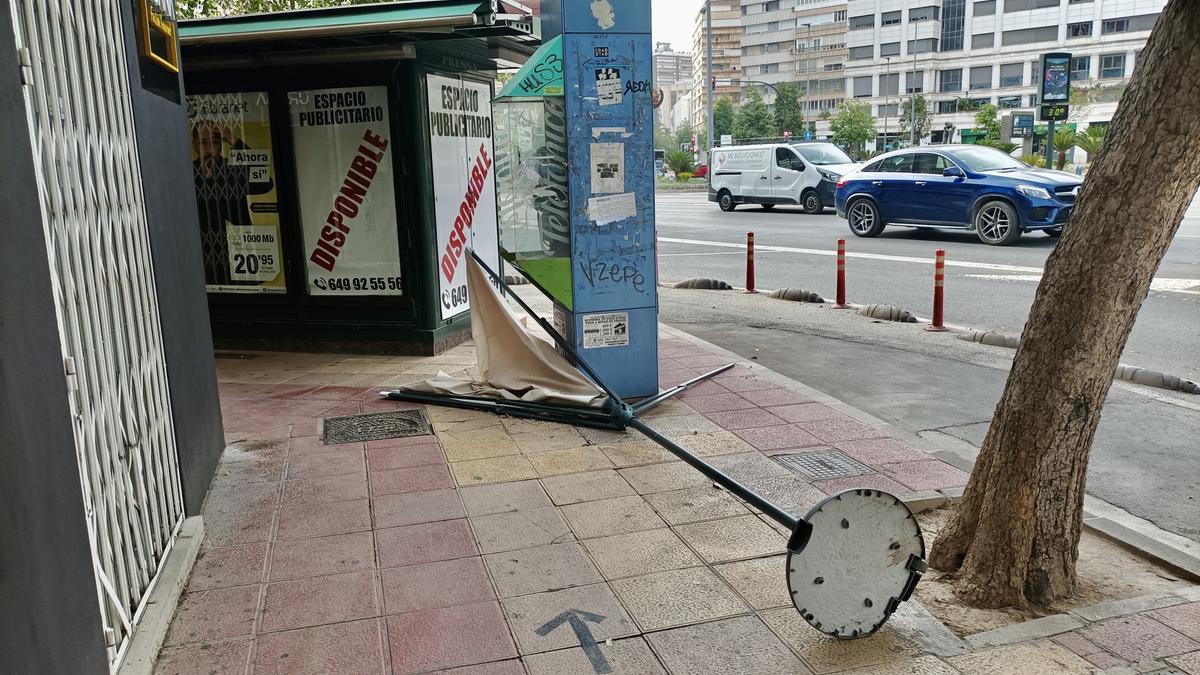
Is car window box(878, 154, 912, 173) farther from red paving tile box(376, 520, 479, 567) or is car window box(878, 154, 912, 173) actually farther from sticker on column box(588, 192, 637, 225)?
red paving tile box(376, 520, 479, 567)

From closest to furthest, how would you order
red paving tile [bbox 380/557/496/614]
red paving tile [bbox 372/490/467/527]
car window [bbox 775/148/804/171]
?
red paving tile [bbox 380/557/496/614] < red paving tile [bbox 372/490/467/527] < car window [bbox 775/148/804/171]

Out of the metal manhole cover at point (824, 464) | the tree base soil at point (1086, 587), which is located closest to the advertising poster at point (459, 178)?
the metal manhole cover at point (824, 464)

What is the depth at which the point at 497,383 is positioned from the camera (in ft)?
21.6

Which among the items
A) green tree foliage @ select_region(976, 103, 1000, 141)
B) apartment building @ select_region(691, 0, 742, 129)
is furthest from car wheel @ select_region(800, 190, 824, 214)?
apartment building @ select_region(691, 0, 742, 129)

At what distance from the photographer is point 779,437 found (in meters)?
5.71

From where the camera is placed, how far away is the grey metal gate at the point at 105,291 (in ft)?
9.14

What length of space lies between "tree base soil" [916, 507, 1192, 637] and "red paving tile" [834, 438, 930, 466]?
97cm

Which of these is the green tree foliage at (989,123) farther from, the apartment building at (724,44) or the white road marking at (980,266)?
the apartment building at (724,44)

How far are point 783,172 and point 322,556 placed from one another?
21313 mm

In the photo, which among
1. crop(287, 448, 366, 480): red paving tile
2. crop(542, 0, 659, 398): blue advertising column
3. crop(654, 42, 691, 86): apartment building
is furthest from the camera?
crop(654, 42, 691, 86): apartment building

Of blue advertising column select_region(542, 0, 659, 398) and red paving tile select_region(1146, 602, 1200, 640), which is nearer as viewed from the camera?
red paving tile select_region(1146, 602, 1200, 640)

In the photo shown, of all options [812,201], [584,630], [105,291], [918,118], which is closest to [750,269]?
[584,630]

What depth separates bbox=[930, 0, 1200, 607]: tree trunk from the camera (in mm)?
3285

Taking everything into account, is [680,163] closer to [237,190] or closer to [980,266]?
[980,266]
